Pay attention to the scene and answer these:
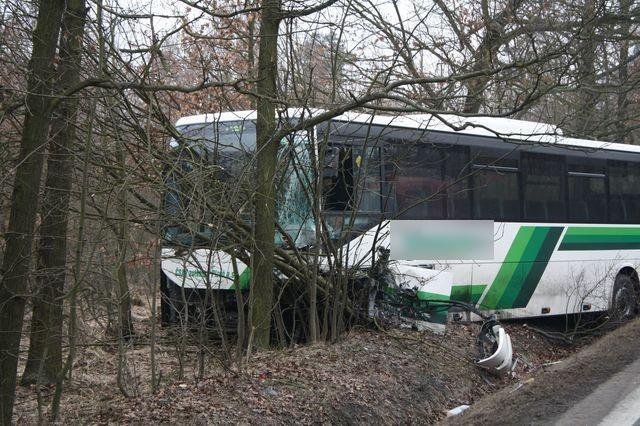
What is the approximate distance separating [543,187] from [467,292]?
2.55 meters

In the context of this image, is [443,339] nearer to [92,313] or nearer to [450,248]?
[450,248]

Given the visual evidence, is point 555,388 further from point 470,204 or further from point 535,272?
point 535,272

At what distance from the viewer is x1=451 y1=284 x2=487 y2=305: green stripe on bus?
34.3ft

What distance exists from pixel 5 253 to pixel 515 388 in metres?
5.75

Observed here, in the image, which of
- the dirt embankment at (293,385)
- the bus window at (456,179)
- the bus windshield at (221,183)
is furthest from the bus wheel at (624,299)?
the bus windshield at (221,183)

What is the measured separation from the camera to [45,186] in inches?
237

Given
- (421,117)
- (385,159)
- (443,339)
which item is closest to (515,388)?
(443,339)

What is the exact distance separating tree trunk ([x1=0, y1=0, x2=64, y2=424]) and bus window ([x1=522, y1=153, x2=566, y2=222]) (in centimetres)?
841

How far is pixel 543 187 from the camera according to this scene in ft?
39.2

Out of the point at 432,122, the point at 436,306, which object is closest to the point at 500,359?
the point at 436,306

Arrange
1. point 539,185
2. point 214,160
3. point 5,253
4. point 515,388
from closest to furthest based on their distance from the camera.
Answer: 1. point 5,253
2. point 214,160
3. point 515,388
4. point 539,185

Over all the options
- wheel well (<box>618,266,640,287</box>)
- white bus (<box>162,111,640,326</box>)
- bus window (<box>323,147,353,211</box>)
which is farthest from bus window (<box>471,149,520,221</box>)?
wheel well (<box>618,266,640,287</box>)

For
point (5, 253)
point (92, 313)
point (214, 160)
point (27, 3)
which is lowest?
point (92, 313)

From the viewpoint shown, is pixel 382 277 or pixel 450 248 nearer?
pixel 382 277
